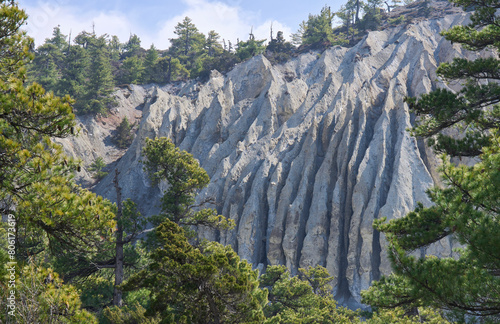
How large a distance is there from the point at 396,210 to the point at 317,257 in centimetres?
773

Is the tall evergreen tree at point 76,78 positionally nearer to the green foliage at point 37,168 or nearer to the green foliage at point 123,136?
the green foliage at point 123,136

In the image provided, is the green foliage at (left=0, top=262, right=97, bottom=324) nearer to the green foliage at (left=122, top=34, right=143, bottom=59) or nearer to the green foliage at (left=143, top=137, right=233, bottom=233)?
the green foliage at (left=143, top=137, right=233, bottom=233)

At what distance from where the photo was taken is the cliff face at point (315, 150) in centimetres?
3459

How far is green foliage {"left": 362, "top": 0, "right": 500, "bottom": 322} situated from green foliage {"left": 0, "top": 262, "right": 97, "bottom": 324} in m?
6.49

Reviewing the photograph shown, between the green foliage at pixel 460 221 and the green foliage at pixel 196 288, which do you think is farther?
the green foliage at pixel 196 288

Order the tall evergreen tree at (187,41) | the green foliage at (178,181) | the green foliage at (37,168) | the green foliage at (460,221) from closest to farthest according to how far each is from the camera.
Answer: the green foliage at (460,221) < the green foliage at (37,168) < the green foliage at (178,181) < the tall evergreen tree at (187,41)

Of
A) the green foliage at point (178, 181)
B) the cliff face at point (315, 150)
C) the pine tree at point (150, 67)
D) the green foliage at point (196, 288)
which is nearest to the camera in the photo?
the green foliage at point (196, 288)

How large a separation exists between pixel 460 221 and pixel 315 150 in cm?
3319

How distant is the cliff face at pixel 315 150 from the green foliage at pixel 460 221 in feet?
69.8

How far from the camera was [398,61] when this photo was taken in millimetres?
50188

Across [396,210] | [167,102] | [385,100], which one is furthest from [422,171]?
[167,102]

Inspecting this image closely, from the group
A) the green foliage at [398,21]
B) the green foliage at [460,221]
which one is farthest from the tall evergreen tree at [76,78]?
the green foliage at [460,221]

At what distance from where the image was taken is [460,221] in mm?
7738

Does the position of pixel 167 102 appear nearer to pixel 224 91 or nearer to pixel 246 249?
Result: pixel 224 91
